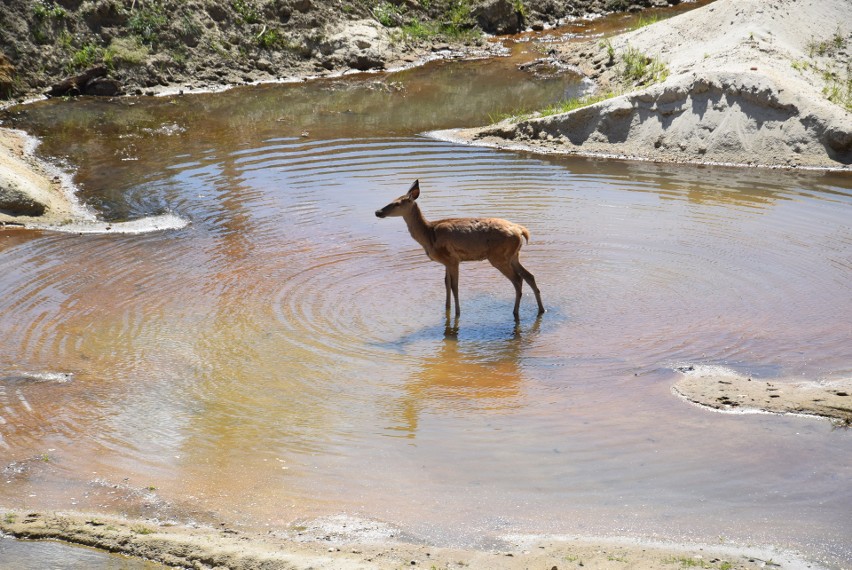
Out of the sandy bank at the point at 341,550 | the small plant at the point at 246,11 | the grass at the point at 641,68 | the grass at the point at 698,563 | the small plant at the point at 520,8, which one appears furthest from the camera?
the small plant at the point at 520,8

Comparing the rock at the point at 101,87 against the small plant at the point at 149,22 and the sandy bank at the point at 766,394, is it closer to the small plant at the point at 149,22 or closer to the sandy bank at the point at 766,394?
the small plant at the point at 149,22

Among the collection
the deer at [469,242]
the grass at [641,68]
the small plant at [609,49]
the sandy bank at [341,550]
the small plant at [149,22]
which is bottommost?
the sandy bank at [341,550]

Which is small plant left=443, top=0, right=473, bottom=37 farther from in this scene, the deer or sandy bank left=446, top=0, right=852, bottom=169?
the deer

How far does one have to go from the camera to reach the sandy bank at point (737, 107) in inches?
730

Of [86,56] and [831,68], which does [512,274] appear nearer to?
[831,68]

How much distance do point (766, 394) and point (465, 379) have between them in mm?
2858

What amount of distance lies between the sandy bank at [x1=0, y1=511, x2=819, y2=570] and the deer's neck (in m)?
5.25

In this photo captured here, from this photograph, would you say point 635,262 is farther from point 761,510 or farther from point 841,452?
point 761,510

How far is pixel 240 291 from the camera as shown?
39.7ft

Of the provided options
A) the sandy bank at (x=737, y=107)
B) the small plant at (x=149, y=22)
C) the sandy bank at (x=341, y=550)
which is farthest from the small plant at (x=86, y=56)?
the sandy bank at (x=341, y=550)

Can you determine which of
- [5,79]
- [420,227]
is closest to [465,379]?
[420,227]

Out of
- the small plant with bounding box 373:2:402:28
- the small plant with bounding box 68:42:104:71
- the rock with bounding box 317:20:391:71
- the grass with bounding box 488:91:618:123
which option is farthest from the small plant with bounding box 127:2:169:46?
the grass with bounding box 488:91:618:123

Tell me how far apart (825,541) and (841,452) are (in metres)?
1.46

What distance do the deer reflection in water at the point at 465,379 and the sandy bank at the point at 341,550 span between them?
2.04 meters
